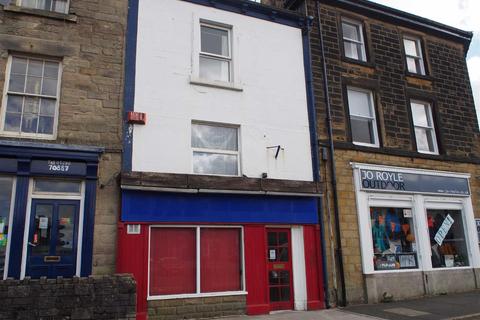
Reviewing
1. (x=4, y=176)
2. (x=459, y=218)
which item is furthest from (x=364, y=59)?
(x=4, y=176)

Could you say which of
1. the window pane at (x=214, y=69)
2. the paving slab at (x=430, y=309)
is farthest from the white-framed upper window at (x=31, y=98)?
the paving slab at (x=430, y=309)

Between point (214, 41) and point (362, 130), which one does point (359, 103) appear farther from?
point (214, 41)

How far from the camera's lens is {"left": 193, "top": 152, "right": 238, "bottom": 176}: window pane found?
11.0m

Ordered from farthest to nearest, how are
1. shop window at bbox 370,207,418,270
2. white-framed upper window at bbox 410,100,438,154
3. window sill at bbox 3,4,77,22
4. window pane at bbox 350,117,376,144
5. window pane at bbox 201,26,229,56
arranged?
white-framed upper window at bbox 410,100,438,154, window pane at bbox 350,117,376,144, shop window at bbox 370,207,418,270, window pane at bbox 201,26,229,56, window sill at bbox 3,4,77,22

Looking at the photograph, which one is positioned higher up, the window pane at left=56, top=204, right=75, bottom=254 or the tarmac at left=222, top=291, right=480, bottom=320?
the window pane at left=56, top=204, right=75, bottom=254

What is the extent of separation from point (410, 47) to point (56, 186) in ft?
42.8

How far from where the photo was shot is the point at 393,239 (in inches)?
512

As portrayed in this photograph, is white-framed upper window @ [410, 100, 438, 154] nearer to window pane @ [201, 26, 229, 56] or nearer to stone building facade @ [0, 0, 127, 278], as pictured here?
window pane @ [201, 26, 229, 56]

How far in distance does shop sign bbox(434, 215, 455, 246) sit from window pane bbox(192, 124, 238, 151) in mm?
7508

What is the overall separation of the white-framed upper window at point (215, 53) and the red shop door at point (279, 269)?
4.57 metres

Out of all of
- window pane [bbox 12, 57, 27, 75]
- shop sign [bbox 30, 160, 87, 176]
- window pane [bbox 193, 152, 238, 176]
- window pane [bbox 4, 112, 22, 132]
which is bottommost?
shop sign [bbox 30, 160, 87, 176]

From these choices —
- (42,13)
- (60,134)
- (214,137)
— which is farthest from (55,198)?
(42,13)

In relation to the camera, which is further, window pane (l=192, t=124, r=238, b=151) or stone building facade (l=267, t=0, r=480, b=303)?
stone building facade (l=267, t=0, r=480, b=303)

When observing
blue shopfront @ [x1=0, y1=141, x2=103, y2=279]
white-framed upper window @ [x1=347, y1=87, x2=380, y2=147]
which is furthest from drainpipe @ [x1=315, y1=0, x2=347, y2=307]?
blue shopfront @ [x1=0, y1=141, x2=103, y2=279]
